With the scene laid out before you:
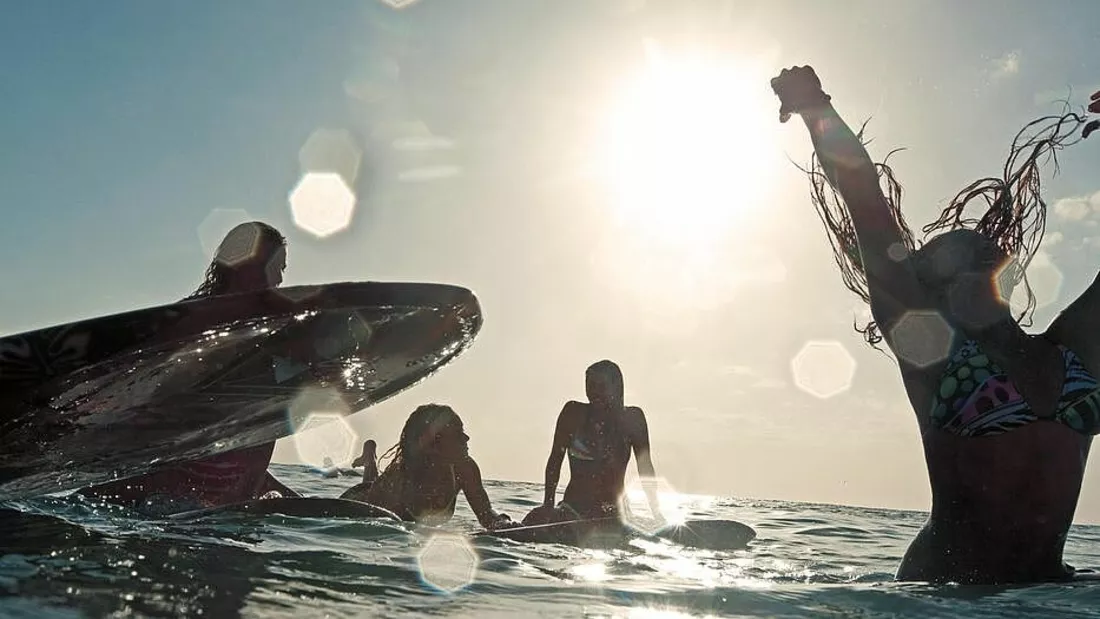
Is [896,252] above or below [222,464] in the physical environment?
above

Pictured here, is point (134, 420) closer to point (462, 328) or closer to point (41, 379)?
point (41, 379)

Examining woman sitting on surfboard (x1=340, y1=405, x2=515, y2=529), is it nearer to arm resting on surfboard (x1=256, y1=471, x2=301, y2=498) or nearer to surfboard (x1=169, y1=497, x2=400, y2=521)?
arm resting on surfboard (x1=256, y1=471, x2=301, y2=498)

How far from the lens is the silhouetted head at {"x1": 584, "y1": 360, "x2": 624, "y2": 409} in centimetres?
855

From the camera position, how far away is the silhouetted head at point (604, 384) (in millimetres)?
8555

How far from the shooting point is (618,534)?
7.03 metres

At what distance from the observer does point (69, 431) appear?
3.90m

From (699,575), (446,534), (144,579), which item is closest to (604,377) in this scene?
(446,534)

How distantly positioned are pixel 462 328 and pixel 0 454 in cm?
235

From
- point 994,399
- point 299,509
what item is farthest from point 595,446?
point 994,399

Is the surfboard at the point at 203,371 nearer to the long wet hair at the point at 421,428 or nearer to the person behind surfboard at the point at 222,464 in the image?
the person behind surfboard at the point at 222,464

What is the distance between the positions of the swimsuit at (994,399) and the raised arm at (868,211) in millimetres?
333

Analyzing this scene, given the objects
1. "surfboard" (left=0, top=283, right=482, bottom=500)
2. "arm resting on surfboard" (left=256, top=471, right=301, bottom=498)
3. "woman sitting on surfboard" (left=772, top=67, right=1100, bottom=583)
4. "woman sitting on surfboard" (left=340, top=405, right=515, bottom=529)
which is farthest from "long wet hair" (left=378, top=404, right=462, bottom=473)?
"woman sitting on surfboard" (left=772, top=67, right=1100, bottom=583)

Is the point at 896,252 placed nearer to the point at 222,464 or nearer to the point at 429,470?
the point at 222,464

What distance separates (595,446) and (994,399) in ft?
19.8
